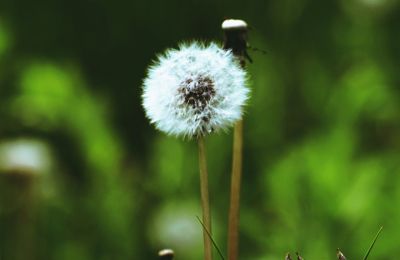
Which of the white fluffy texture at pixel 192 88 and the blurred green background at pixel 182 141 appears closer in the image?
the white fluffy texture at pixel 192 88

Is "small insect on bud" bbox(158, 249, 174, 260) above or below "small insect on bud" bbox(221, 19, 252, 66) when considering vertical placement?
below

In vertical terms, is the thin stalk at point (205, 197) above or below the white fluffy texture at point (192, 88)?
below

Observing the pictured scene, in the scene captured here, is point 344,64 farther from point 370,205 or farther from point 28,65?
point 28,65

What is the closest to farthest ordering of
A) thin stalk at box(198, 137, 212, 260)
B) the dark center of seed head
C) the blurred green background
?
thin stalk at box(198, 137, 212, 260) < the dark center of seed head < the blurred green background

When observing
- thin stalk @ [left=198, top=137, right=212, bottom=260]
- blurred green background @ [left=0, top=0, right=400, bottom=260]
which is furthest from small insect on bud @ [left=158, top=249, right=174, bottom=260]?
blurred green background @ [left=0, top=0, right=400, bottom=260]

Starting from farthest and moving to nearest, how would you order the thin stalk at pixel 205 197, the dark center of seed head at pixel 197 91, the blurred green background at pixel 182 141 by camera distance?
the blurred green background at pixel 182 141 → the dark center of seed head at pixel 197 91 → the thin stalk at pixel 205 197

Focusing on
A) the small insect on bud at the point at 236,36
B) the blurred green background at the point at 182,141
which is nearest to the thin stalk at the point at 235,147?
the small insect on bud at the point at 236,36

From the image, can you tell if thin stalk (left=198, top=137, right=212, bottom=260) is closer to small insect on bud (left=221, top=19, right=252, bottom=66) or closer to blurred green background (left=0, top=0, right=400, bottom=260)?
small insect on bud (left=221, top=19, right=252, bottom=66)

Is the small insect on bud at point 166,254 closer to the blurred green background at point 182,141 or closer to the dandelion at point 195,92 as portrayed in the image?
the dandelion at point 195,92
